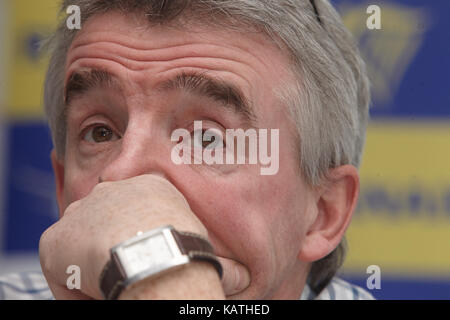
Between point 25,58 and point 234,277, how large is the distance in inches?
96.4

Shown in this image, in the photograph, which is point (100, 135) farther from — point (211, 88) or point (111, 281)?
point (111, 281)

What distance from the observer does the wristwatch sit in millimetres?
916

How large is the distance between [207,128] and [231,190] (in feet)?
0.53

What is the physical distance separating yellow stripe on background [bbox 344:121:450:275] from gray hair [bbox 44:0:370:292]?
1.15 meters

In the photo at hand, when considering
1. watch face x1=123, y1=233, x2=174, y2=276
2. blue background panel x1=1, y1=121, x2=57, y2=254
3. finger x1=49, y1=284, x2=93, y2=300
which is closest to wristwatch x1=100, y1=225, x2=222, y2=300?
watch face x1=123, y1=233, x2=174, y2=276

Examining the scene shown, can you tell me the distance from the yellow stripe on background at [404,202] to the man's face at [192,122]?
4.98ft

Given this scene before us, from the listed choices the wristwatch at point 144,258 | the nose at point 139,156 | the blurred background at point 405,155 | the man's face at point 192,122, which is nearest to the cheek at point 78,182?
the man's face at point 192,122

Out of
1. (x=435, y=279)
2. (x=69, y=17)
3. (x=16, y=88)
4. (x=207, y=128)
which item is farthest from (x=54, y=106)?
(x=435, y=279)

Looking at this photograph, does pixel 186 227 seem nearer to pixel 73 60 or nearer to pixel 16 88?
pixel 73 60

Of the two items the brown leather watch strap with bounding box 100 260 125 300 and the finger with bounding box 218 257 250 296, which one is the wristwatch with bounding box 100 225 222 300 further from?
the finger with bounding box 218 257 250 296

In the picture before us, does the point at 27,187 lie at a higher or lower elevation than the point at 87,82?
lower

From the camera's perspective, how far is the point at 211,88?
4.45 feet

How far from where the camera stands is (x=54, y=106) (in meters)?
1.77

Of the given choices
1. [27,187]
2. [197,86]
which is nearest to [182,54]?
[197,86]
